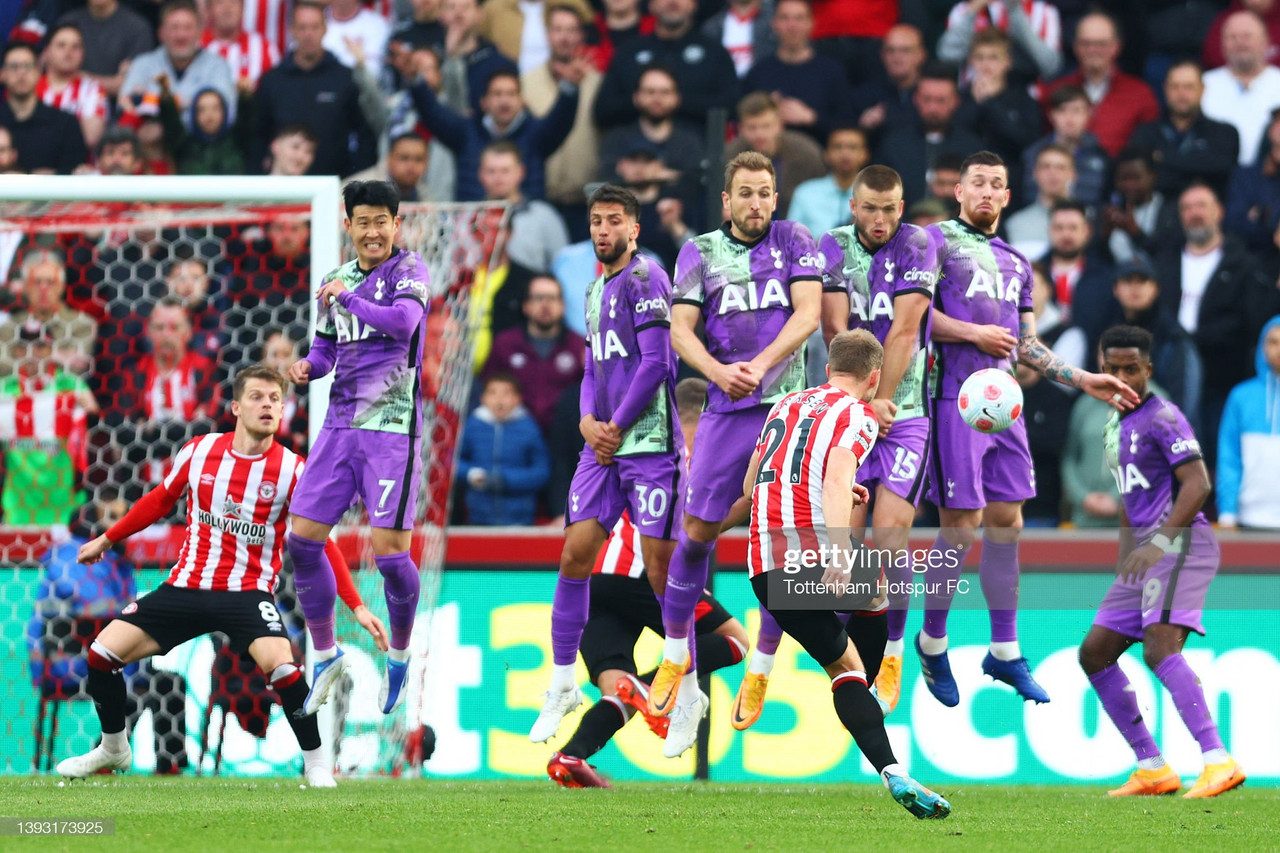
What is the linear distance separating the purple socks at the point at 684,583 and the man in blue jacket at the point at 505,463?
296 cm

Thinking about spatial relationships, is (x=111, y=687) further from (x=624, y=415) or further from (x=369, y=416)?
(x=624, y=415)

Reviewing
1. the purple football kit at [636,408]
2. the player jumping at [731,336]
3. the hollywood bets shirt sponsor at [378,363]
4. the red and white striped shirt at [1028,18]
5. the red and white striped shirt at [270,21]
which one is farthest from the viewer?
the red and white striped shirt at [270,21]

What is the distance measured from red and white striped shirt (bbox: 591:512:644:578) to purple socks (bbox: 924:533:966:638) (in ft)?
5.15

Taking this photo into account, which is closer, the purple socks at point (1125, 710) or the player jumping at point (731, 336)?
the player jumping at point (731, 336)

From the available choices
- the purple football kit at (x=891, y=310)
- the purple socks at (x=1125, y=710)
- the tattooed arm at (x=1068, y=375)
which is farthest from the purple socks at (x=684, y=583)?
the purple socks at (x=1125, y=710)

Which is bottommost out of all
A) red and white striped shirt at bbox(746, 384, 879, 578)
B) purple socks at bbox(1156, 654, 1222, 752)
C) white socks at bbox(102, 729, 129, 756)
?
white socks at bbox(102, 729, 129, 756)

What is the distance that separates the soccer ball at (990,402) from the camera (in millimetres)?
8125

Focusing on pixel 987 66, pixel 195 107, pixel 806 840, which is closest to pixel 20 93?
pixel 195 107

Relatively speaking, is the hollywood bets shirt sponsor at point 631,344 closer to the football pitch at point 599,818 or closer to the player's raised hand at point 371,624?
the player's raised hand at point 371,624

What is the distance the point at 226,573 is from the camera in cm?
853

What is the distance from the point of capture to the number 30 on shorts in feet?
27.9

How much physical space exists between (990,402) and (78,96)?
28.1 ft

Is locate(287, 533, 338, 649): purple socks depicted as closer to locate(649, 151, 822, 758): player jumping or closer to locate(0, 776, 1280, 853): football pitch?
locate(0, 776, 1280, 853): football pitch

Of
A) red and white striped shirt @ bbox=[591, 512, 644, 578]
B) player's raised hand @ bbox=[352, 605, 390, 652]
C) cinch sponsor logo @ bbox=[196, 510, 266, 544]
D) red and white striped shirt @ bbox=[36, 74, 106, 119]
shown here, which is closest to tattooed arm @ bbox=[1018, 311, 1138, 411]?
red and white striped shirt @ bbox=[591, 512, 644, 578]
